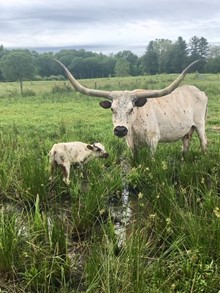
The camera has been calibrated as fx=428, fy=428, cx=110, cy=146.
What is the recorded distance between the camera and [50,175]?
5828 millimetres

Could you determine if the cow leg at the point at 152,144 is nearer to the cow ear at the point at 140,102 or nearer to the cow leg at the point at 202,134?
the cow ear at the point at 140,102

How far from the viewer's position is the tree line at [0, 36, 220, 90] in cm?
4375

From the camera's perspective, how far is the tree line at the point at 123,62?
43750mm

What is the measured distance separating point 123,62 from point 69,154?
56.7 metres

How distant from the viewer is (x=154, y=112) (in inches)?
285

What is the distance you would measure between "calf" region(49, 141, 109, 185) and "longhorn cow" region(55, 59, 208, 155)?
57 centimetres

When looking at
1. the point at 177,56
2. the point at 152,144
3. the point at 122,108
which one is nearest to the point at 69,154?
the point at 122,108

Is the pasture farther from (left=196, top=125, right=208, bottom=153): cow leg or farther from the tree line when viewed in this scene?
the tree line

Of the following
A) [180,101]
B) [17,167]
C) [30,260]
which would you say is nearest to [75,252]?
[30,260]

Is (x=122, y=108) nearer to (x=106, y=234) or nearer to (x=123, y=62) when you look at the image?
(x=106, y=234)

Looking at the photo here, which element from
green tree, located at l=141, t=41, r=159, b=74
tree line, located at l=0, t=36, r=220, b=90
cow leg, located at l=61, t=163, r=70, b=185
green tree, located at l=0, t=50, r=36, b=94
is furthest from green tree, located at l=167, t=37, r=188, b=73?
cow leg, located at l=61, t=163, r=70, b=185

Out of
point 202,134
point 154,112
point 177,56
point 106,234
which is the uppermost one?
point 177,56

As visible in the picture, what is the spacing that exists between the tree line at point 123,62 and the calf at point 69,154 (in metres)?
35.1

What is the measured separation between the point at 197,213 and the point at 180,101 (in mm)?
3802
